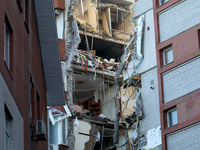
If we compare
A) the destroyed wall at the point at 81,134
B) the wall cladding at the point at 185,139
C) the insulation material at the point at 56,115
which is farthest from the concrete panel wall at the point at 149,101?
the destroyed wall at the point at 81,134

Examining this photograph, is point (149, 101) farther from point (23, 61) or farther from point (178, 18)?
point (23, 61)

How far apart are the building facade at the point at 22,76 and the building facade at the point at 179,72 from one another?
883 centimetres

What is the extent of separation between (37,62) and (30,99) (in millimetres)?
2947

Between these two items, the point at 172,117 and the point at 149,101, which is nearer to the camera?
the point at 172,117

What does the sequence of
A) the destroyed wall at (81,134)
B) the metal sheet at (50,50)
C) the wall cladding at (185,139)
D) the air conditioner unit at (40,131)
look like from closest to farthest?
the air conditioner unit at (40,131), the metal sheet at (50,50), the wall cladding at (185,139), the destroyed wall at (81,134)

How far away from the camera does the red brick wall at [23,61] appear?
17344mm

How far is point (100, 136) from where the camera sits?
171 feet

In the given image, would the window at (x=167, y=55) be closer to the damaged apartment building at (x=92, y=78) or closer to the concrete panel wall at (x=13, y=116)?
the damaged apartment building at (x=92, y=78)

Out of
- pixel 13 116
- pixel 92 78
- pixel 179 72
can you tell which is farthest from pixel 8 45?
pixel 92 78

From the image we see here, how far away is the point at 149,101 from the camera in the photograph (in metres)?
40.3

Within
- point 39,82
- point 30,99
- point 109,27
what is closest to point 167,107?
point 39,82

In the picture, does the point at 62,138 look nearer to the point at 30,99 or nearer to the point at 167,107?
the point at 167,107

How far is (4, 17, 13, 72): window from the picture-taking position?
58.0ft

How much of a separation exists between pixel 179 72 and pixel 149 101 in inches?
258
